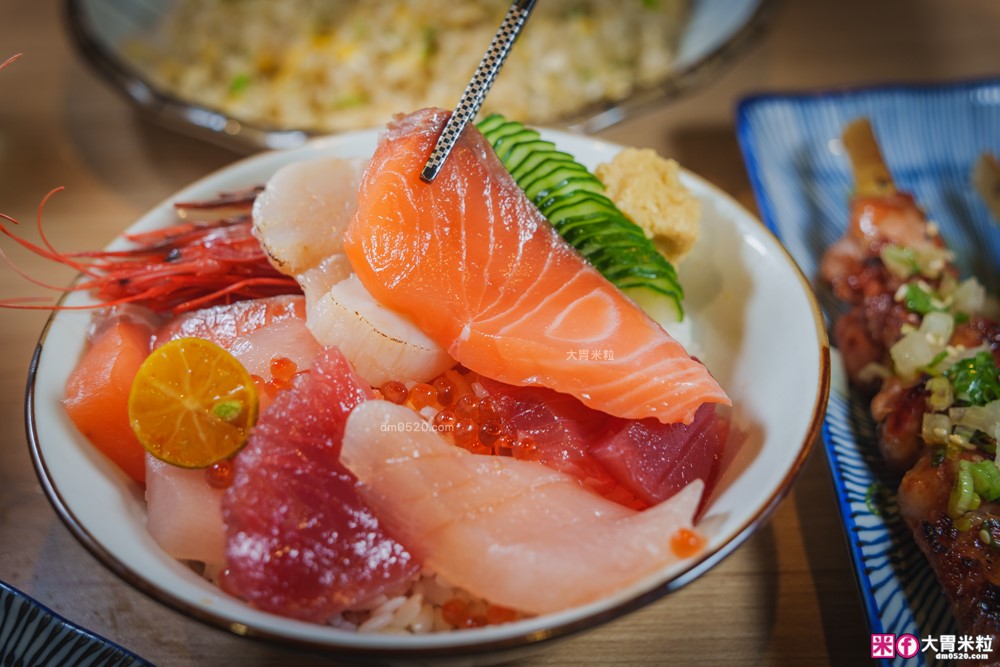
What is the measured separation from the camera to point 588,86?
11.2 feet

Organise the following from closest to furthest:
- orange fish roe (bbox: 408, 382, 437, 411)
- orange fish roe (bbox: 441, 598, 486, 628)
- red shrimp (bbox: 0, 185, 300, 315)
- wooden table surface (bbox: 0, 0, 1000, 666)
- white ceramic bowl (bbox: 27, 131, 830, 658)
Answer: white ceramic bowl (bbox: 27, 131, 830, 658)
orange fish roe (bbox: 441, 598, 486, 628)
orange fish roe (bbox: 408, 382, 437, 411)
wooden table surface (bbox: 0, 0, 1000, 666)
red shrimp (bbox: 0, 185, 300, 315)

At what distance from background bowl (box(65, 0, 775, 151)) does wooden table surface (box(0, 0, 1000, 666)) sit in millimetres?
139

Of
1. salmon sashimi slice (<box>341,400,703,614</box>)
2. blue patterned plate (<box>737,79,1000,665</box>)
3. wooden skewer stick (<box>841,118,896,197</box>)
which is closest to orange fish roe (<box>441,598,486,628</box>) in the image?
salmon sashimi slice (<box>341,400,703,614</box>)

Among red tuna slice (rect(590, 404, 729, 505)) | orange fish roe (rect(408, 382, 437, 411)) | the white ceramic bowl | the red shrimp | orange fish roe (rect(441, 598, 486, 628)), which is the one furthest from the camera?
the red shrimp

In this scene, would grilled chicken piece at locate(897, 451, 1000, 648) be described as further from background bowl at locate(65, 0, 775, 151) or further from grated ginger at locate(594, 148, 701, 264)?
background bowl at locate(65, 0, 775, 151)

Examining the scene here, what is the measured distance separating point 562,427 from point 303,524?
55cm

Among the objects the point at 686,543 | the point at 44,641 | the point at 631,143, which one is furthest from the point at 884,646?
the point at 631,143

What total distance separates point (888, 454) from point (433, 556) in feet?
4.30

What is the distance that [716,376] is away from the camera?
189cm

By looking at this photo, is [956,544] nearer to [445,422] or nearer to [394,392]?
[445,422]

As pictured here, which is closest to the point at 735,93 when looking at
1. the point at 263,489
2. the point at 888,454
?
the point at 888,454

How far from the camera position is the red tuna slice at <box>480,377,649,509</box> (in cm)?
155

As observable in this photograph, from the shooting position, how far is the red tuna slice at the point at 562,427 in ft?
5.07

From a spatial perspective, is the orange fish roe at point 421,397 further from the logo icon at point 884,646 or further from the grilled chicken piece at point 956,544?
the grilled chicken piece at point 956,544
